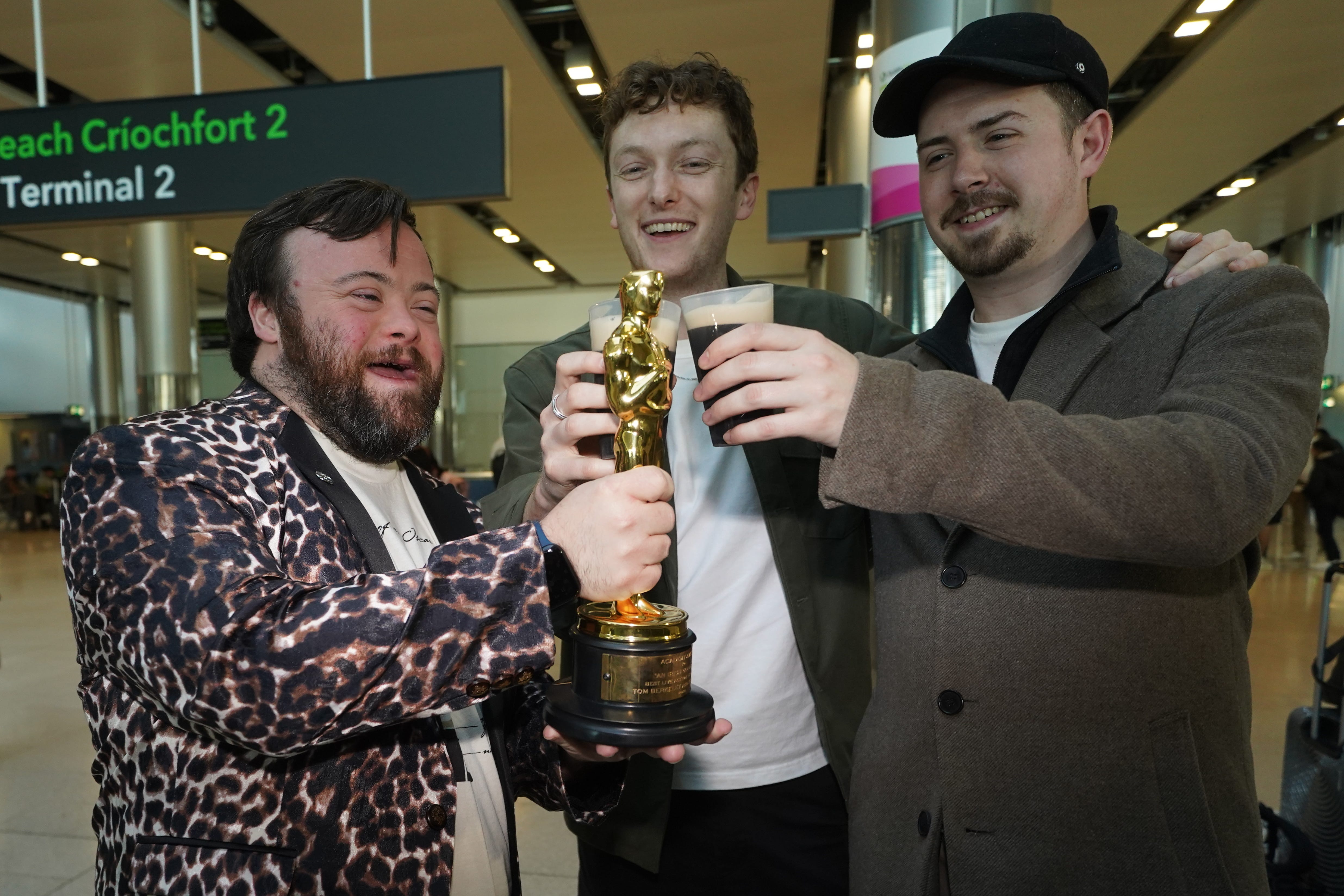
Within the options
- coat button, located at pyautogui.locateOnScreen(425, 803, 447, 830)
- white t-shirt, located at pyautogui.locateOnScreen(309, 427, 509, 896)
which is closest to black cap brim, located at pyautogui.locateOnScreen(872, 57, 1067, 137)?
white t-shirt, located at pyautogui.locateOnScreen(309, 427, 509, 896)

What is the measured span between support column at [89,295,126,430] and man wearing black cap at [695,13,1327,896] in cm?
2058

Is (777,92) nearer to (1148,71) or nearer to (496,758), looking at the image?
(1148,71)

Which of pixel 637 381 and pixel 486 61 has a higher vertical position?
pixel 486 61

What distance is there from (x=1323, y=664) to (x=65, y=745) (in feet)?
19.6

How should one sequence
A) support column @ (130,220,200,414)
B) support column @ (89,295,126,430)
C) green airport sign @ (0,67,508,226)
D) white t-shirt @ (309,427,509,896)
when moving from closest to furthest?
white t-shirt @ (309,427,509,896) < green airport sign @ (0,67,508,226) < support column @ (130,220,200,414) < support column @ (89,295,126,430)

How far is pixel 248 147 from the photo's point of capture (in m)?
3.18

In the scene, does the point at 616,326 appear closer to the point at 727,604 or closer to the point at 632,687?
the point at 632,687

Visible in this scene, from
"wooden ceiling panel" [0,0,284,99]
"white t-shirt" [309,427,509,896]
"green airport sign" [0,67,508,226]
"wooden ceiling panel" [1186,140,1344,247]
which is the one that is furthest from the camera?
"wooden ceiling panel" [1186,140,1344,247]

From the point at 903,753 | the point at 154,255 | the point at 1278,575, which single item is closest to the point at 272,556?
the point at 903,753

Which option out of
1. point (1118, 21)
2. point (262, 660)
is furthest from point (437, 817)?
point (1118, 21)

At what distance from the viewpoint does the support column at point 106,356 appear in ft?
59.3

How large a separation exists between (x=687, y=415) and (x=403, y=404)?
603 millimetres

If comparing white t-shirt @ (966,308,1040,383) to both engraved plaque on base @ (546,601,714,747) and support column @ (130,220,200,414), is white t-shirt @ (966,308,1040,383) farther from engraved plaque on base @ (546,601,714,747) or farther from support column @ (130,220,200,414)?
support column @ (130,220,200,414)

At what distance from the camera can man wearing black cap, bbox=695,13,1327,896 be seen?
37.4 inches
